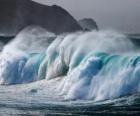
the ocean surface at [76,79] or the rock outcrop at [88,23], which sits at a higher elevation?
the ocean surface at [76,79]

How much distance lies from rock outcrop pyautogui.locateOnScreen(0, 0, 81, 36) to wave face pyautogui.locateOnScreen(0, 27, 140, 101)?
62608mm

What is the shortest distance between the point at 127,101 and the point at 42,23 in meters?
91.6

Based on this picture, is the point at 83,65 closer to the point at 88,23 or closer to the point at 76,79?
the point at 76,79

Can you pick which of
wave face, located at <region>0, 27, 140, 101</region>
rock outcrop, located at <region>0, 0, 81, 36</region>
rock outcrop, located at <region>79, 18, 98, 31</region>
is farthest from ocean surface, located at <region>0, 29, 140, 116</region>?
rock outcrop, located at <region>0, 0, 81, 36</region>

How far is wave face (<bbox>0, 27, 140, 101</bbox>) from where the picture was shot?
62.6 ft

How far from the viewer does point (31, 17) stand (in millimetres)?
116000

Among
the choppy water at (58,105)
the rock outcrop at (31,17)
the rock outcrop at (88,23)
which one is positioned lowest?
the rock outcrop at (31,17)

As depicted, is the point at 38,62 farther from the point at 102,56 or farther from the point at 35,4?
the point at 35,4

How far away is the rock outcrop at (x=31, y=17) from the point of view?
3931 inches

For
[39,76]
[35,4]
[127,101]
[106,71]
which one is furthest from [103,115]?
[35,4]

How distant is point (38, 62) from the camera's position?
2616cm

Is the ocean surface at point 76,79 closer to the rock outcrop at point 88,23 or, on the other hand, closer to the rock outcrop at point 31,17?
the rock outcrop at point 88,23

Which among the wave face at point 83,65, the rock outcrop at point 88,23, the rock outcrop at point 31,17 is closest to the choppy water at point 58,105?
the wave face at point 83,65

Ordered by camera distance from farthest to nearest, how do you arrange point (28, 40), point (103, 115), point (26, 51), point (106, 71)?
point (28, 40) < point (26, 51) < point (106, 71) < point (103, 115)
